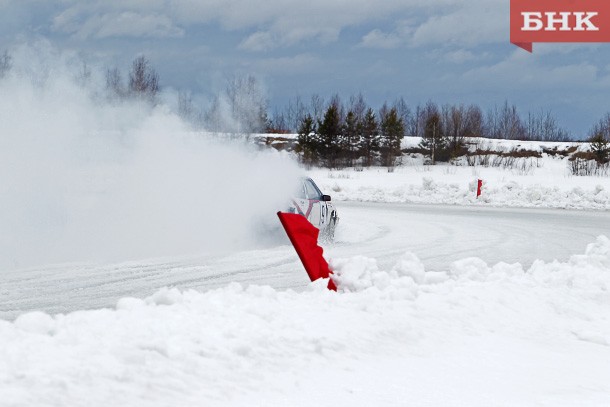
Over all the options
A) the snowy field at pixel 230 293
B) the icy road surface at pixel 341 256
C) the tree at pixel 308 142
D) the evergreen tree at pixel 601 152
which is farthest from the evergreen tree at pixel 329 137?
the snowy field at pixel 230 293

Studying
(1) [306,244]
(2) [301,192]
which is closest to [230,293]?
(1) [306,244]

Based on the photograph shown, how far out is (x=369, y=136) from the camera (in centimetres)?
8194

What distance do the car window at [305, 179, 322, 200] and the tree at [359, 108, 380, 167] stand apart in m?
67.8

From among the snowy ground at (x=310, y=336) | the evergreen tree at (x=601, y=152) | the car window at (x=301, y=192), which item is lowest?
the evergreen tree at (x=601, y=152)

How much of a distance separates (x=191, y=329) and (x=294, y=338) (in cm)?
65

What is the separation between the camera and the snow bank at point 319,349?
12.7 ft

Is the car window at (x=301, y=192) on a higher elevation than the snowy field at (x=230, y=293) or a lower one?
higher

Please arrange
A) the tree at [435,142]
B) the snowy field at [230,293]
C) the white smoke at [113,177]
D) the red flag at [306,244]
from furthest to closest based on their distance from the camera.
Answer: the tree at [435,142], the white smoke at [113,177], the red flag at [306,244], the snowy field at [230,293]

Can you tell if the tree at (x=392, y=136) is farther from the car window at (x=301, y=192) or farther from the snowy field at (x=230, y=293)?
the car window at (x=301, y=192)

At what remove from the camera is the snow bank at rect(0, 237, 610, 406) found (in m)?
3.87

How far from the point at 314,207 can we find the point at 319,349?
27.3 ft

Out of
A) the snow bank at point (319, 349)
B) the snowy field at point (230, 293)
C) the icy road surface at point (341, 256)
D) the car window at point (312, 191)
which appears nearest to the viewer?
the snow bank at point (319, 349)

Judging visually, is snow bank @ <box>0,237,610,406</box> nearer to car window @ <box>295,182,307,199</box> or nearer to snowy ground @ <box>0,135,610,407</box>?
snowy ground @ <box>0,135,610,407</box>

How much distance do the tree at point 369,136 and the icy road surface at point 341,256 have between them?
60.6 metres
